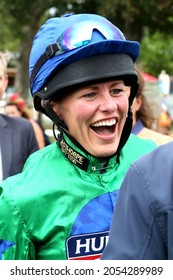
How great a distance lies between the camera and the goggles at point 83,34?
2180 mm

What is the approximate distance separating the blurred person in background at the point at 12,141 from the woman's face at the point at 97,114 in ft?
5.17

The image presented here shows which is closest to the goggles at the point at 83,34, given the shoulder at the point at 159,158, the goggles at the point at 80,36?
the goggles at the point at 80,36

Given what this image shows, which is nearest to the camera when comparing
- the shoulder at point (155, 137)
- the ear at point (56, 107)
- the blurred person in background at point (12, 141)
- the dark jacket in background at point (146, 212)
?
the dark jacket in background at point (146, 212)

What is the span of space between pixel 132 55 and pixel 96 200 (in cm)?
60

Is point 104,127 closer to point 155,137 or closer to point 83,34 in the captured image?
point 83,34

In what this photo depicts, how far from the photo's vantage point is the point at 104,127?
2248mm

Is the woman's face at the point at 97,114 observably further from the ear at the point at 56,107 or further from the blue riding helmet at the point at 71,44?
the blue riding helmet at the point at 71,44

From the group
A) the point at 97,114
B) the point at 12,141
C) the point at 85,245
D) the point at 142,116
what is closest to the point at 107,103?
the point at 97,114

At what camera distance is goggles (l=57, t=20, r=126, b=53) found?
7.15 ft

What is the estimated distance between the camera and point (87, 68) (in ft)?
7.08

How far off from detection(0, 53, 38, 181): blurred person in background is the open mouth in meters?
1.62
